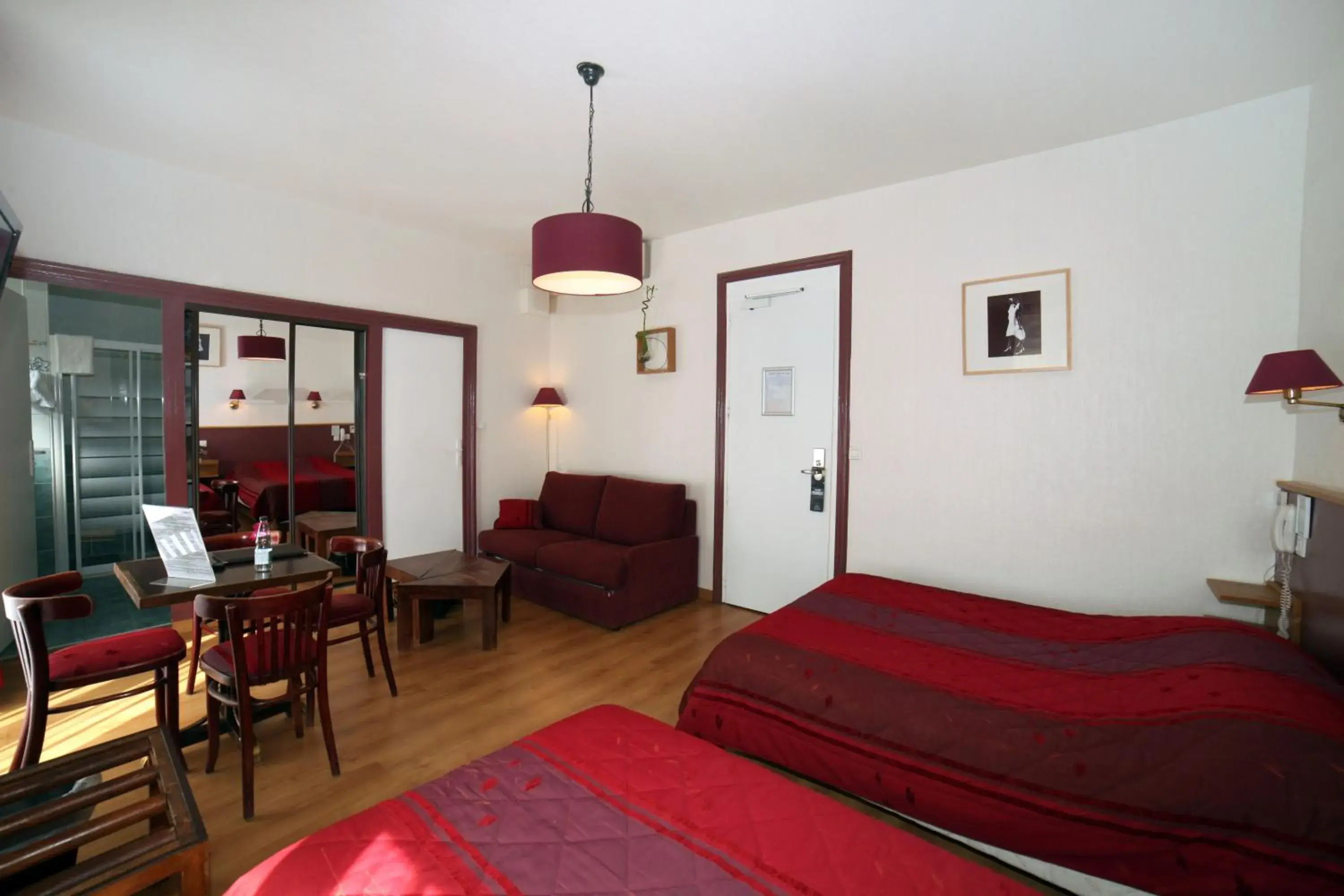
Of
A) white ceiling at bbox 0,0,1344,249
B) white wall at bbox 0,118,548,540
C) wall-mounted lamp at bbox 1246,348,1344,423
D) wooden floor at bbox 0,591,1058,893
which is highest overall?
white ceiling at bbox 0,0,1344,249

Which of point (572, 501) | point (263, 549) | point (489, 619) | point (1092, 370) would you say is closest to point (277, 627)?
point (263, 549)

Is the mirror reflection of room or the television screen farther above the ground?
the television screen

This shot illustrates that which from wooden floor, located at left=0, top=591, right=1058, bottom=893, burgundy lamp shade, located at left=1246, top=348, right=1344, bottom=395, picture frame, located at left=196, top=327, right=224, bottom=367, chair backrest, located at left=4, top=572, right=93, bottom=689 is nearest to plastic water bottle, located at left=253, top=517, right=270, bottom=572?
chair backrest, located at left=4, top=572, right=93, bottom=689

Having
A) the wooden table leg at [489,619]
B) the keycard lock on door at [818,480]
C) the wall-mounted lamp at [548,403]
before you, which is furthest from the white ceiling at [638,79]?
the wooden table leg at [489,619]

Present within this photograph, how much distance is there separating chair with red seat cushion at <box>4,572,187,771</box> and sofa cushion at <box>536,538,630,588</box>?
84.8 inches

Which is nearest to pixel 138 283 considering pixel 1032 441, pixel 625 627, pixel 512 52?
pixel 512 52

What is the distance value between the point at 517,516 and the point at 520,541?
49 cm

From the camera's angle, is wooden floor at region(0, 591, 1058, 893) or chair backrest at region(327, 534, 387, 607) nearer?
wooden floor at region(0, 591, 1058, 893)

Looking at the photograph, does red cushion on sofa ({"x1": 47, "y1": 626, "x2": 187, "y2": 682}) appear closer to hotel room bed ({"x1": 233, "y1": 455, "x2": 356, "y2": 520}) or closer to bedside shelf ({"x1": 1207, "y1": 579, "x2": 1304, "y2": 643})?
hotel room bed ({"x1": 233, "y1": 455, "x2": 356, "y2": 520})

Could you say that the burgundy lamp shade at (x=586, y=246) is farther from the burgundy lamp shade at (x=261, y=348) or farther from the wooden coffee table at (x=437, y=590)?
the burgundy lamp shade at (x=261, y=348)

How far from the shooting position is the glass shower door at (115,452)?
11.4 ft

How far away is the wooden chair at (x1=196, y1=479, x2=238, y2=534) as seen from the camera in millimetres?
3893

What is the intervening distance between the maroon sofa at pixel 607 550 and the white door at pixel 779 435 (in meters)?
0.40

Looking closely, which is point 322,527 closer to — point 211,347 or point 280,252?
point 211,347
